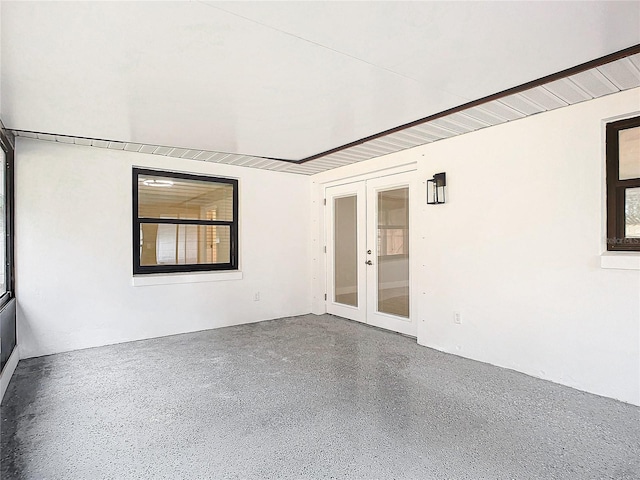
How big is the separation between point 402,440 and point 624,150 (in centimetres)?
274

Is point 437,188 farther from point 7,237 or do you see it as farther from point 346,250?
point 7,237

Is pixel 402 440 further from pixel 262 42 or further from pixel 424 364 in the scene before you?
pixel 262 42

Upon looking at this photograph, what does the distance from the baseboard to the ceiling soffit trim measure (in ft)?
7.24

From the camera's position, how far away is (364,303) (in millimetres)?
5203

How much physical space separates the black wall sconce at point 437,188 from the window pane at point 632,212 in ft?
5.12

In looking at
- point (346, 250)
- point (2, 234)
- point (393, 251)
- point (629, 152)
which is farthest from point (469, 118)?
point (2, 234)

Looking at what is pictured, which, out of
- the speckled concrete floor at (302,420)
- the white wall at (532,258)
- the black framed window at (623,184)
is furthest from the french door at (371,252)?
the black framed window at (623,184)

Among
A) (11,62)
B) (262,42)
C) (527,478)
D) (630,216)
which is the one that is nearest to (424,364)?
(527,478)

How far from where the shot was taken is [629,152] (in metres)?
2.75

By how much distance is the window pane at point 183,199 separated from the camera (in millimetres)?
4629

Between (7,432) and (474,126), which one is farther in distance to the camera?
(474,126)

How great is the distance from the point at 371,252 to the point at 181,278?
2.61m

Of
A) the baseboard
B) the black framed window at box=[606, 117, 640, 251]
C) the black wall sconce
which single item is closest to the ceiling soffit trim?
the black framed window at box=[606, 117, 640, 251]

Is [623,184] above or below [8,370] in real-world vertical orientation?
above
